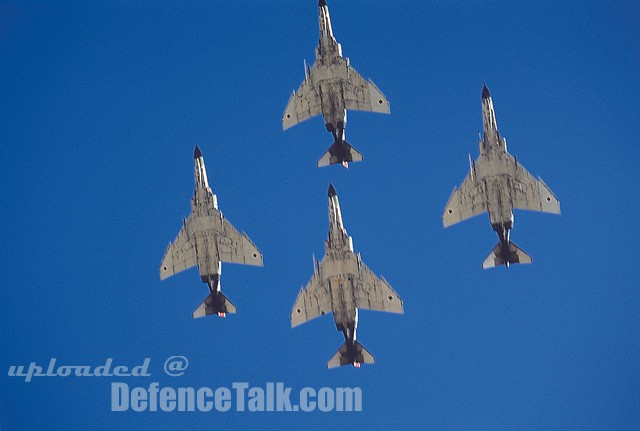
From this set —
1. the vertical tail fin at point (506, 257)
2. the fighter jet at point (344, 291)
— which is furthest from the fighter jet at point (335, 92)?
the vertical tail fin at point (506, 257)

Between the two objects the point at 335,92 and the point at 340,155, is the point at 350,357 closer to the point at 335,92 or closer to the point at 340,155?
the point at 340,155

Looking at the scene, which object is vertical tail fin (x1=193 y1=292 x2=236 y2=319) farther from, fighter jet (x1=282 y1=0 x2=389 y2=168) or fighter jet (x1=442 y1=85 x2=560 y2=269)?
fighter jet (x1=442 y1=85 x2=560 y2=269)

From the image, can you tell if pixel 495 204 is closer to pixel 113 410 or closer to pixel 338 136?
pixel 338 136

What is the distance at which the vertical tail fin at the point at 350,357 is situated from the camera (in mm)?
52219

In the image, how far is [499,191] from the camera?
175ft

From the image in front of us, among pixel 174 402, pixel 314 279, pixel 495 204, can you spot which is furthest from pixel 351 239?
pixel 174 402

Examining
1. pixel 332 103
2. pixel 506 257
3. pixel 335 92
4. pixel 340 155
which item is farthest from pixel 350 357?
pixel 335 92

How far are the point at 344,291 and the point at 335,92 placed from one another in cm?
973

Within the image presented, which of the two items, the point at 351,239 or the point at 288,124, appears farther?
the point at 288,124

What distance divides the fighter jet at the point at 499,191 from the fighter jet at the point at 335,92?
5.44 metres

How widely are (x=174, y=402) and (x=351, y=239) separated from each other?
11085mm

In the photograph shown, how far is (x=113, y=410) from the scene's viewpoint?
5219 centimetres

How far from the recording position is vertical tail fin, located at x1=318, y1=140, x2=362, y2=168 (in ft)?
177

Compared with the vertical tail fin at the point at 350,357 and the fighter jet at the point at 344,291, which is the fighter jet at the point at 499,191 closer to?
the fighter jet at the point at 344,291
